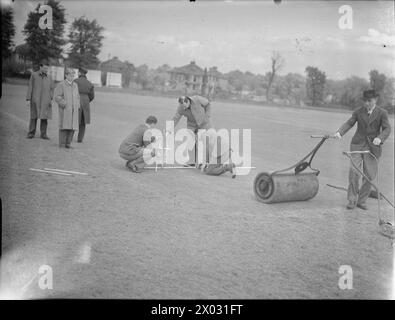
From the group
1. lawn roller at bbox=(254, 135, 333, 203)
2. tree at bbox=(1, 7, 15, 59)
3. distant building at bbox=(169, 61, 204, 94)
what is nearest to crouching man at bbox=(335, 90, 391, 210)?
lawn roller at bbox=(254, 135, 333, 203)

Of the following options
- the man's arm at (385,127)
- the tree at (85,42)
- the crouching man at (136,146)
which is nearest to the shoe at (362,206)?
the man's arm at (385,127)

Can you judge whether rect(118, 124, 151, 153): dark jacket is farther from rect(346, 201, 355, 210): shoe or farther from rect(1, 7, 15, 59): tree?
rect(346, 201, 355, 210): shoe

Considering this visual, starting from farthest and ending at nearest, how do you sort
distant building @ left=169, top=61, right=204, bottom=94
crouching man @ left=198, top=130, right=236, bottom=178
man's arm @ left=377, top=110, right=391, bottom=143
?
distant building @ left=169, top=61, right=204, bottom=94 < crouching man @ left=198, top=130, right=236, bottom=178 < man's arm @ left=377, top=110, right=391, bottom=143

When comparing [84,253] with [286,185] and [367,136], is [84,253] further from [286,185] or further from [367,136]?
[367,136]

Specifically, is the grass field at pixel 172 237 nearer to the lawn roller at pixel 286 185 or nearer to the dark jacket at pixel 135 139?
the lawn roller at pixel 286 185

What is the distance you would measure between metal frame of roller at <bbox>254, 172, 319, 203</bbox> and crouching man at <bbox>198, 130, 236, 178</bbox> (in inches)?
76.4

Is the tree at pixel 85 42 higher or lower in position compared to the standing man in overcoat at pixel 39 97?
higher

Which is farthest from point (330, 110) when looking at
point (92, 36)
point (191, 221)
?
point (191, 221)

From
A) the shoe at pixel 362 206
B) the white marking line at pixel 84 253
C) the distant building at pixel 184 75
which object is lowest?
the white marking line at pixel 84 253

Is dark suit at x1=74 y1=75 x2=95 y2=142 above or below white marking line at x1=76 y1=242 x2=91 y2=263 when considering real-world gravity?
above

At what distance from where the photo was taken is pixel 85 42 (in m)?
21.9

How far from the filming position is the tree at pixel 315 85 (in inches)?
1729

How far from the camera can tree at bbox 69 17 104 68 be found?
68.5ft

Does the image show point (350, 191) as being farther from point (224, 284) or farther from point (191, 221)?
point (224, 284)
